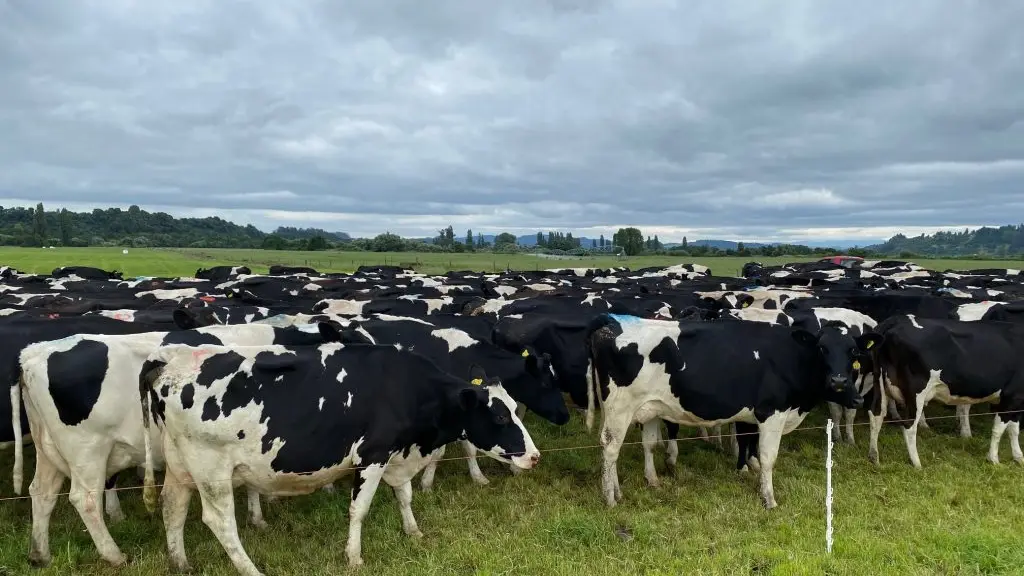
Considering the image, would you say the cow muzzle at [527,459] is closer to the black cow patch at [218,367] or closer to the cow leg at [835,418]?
the black cow patch at [218,367]

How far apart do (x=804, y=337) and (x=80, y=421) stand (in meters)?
7.75

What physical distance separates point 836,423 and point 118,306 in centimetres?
1347

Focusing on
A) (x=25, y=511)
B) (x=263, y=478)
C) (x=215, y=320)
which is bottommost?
(x=25, y=511)

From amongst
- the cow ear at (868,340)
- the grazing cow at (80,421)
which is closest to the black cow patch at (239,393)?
the grazing cow at (80,421)

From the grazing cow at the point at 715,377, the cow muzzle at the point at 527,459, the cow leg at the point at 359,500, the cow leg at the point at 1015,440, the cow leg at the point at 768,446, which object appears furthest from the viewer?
the cow leg at the point at 1015,440

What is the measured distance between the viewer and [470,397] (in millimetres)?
5898

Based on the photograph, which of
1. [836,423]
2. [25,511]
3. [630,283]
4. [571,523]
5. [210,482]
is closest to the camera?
[210,482]

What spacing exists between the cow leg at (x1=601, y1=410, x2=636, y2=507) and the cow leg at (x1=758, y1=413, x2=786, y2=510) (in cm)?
153

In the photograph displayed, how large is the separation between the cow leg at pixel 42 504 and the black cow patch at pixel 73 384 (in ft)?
2.06

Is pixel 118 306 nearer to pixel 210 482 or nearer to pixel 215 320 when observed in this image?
pixel 215 320

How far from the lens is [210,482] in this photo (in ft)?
16.6

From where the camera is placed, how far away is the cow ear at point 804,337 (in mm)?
7457

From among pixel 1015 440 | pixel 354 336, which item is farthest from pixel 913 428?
pixel 354 336

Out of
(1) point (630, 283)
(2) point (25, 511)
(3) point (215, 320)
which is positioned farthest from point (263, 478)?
(1) point (630, 283)
